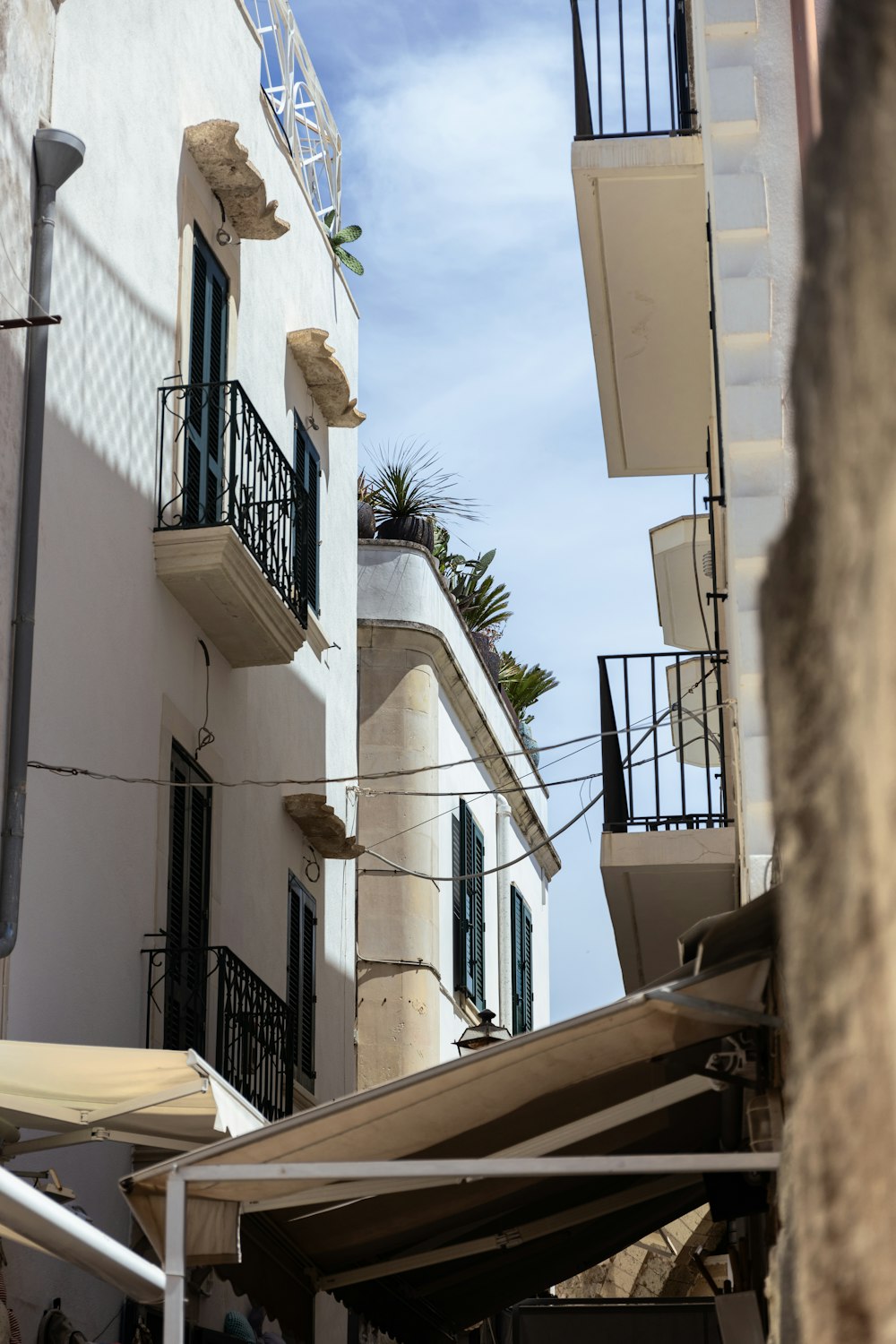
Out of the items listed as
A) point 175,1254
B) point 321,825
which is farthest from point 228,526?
point 175,1254

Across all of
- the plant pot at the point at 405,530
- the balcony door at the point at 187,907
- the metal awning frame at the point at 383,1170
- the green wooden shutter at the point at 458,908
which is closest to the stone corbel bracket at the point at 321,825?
the balcony door at the point at 187,907

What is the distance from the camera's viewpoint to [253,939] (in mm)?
13555

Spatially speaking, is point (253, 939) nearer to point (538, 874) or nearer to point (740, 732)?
point (740, 732)

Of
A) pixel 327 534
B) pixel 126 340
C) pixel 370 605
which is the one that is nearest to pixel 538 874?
pixel 370 605

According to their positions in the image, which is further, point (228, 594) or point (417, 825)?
point (417, 825)

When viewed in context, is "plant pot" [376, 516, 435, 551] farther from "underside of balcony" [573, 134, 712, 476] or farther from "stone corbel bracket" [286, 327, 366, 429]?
"underside of balcony" [573, 134, 712, 476]

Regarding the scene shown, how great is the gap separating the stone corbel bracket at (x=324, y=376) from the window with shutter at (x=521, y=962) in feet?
30.3

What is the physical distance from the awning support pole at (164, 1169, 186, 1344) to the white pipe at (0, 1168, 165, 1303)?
52cm

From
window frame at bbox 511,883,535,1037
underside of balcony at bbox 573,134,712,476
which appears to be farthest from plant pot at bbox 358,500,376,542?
window frame at bbox 511,883,535,1037

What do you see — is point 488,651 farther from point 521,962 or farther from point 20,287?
point 20,287

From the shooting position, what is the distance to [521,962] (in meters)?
24.4

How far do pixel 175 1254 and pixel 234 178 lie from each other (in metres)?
10.0

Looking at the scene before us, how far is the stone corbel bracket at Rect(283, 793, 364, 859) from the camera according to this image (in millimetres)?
14781

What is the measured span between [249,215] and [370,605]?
7.21 m
